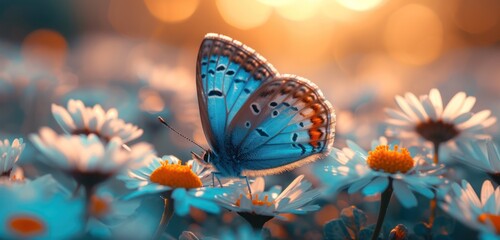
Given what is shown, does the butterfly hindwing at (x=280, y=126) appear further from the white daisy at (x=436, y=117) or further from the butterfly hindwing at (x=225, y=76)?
the white daisy at (x=436, y=117)

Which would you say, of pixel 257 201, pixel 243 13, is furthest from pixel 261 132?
pixel 243 13

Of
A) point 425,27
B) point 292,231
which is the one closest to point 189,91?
point 292,231

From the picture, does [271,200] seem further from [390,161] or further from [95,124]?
[95,124]

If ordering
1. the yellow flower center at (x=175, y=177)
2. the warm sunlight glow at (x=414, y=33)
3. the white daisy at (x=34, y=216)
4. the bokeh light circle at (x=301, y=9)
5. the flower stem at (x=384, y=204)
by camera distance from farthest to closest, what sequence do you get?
the warm sunlight glow at (x=414, y=33) < the bokeh light circle at (x=301, y=9) < the yellow flower center at (x=175, y=177) < the flower stem at (x=384, y=204) < the white daisy at (x=34, y=216)

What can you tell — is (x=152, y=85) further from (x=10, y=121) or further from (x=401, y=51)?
(x=401, y=51)

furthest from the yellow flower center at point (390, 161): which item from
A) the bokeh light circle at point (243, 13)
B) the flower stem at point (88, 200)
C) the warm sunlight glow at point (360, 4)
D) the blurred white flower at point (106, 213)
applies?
the bokeh light circle at point (243, 13)

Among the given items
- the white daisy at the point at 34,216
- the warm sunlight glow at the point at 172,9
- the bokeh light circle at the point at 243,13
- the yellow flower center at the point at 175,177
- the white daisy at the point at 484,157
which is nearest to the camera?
the white daisy at the point at 34,216
